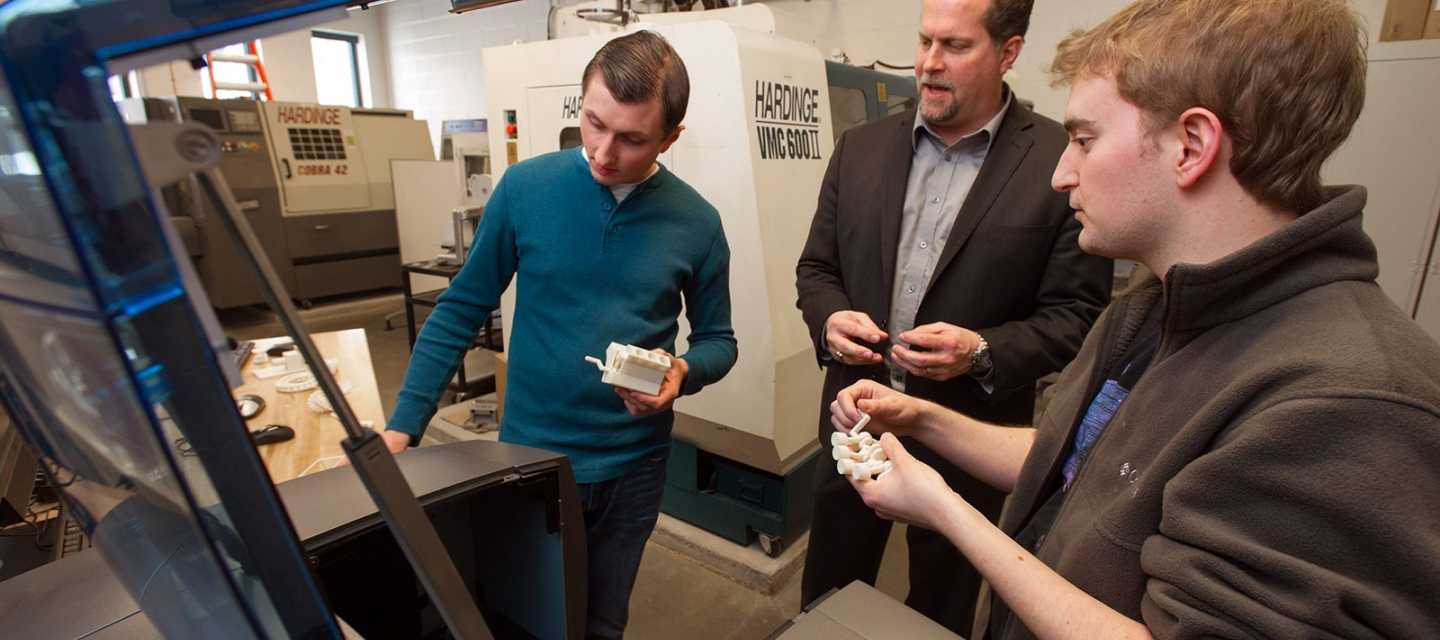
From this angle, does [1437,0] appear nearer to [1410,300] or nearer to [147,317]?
[1410,300]

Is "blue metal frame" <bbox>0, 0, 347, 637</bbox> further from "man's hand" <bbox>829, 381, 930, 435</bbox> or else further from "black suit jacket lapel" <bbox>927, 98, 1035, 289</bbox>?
"black suit jacket lapel" <bbox>927, 98, 1035, 289</bbox>

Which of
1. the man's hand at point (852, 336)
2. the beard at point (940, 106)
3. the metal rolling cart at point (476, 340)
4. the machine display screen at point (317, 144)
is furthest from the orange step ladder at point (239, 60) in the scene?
the machine display screen at point (317, 144)

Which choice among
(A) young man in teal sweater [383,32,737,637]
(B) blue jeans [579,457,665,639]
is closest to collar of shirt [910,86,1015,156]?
(A) young man in teal sweater [383,32,737,637]

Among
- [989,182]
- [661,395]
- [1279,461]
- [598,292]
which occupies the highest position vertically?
[989,182]

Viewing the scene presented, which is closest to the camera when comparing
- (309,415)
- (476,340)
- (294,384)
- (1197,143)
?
(1197,143)

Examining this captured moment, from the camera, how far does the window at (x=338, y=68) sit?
7723mm

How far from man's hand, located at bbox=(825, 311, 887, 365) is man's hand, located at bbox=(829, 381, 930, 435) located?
22 centimetres

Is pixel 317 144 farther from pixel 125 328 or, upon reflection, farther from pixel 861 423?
pixel 125 328

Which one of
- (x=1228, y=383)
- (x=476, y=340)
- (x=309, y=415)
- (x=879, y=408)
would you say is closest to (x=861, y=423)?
(x=879, y=408)

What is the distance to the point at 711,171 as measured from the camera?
1927mm

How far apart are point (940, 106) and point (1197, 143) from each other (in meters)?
0.76

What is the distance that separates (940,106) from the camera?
1347mm

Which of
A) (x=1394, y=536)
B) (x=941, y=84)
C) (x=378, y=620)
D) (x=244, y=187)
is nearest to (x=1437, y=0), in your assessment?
(x=941, y=84)

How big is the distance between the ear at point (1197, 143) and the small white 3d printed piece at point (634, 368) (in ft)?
2.35
